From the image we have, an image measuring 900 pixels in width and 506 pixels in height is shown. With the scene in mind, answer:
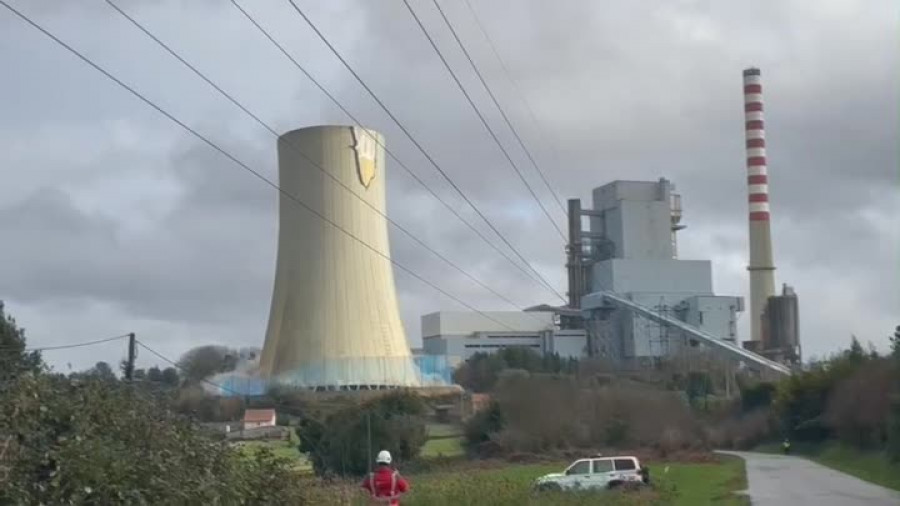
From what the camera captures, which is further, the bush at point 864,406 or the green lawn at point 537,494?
the bush at point 864,406

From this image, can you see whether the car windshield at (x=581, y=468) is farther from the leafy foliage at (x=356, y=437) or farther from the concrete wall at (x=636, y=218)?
the concrete wall at (x=636, y=218)

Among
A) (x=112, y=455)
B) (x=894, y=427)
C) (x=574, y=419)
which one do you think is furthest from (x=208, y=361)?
(x=112, y=455)

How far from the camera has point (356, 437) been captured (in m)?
29.7

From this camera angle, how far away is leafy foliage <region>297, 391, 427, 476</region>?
29172 mm

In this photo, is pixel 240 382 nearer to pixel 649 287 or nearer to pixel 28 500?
pixel 649 287

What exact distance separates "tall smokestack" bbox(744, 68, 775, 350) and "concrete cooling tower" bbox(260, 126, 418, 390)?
2204 cm

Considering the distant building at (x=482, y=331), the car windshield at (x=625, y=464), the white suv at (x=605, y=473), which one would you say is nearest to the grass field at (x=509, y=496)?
the white suv at (x=605, y=473)

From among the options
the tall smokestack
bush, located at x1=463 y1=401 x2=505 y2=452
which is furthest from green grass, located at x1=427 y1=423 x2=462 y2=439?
the tall smokestack

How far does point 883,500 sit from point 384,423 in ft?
51.5

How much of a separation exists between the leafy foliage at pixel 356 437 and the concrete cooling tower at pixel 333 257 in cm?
653

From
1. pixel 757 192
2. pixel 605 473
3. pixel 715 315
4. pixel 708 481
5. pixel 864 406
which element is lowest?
pixel 708 481

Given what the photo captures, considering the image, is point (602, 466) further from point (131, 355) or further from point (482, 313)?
point (482, 313)

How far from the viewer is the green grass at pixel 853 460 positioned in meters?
22.6

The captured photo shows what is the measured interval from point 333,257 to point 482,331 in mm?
37689
